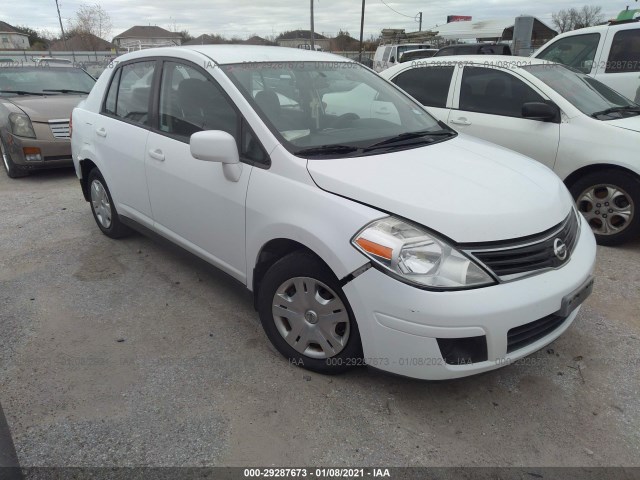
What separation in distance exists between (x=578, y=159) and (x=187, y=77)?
3.42 m

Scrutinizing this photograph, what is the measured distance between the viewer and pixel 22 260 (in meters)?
4.23

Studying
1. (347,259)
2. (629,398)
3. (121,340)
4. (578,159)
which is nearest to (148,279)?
(121,340)

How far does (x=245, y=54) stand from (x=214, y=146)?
1.00m

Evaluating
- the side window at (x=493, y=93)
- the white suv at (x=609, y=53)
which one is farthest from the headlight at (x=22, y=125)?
the white suv at (x=609, y=53)

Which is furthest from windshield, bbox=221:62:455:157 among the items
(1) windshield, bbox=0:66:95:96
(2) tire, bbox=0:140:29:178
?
(1) windshield, bbox=0:66:95:96

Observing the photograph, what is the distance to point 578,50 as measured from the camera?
22.6ft

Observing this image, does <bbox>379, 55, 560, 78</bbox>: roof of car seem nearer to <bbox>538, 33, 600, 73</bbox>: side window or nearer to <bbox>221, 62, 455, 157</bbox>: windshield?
<bbox>221, 62, 455, 157</bbox>: windshield

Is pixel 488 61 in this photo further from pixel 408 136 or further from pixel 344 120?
pixel 344 120

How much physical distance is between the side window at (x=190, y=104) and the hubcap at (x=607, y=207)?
3348 millimetres

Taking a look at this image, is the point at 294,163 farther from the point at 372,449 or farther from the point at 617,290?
the point at 617,290

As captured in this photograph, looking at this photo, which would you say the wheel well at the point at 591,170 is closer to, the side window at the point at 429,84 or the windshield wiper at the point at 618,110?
the windshield wiper at the point at 618,110

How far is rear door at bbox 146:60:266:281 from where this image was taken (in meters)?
2.81

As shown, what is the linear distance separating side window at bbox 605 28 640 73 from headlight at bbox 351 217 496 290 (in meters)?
6.13

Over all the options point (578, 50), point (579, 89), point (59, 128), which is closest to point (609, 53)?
point (578, 50)
